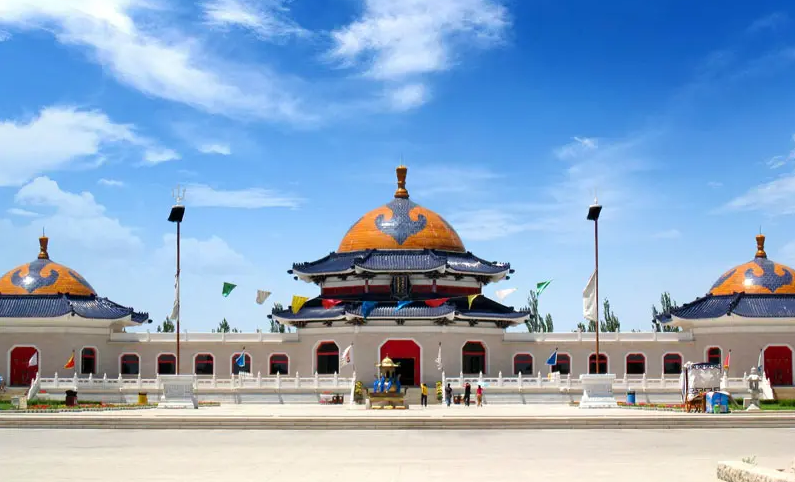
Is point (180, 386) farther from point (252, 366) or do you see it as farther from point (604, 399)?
point (604, 399)

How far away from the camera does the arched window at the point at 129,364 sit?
2452 inches

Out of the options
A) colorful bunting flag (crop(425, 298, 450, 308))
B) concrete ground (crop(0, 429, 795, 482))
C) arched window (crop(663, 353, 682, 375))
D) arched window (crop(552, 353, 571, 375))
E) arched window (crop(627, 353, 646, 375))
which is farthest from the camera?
arched window (crop(552, 353, 571, 375))

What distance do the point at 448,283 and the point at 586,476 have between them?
4308cm

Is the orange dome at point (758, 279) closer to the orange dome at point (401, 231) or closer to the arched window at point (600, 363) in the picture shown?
the arched window at point (600, 363)

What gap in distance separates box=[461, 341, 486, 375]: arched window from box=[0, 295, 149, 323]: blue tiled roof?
67.8 ft

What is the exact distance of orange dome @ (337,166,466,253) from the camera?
6469 centimetres

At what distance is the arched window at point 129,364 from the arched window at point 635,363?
29.1 meters

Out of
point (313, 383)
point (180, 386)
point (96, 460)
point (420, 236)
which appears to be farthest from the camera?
point (420, 236)

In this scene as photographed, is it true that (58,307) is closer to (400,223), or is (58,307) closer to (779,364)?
(400,223)

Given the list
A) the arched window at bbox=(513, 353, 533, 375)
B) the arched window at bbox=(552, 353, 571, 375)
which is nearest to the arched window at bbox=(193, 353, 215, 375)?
the arched window at bbox=(513, 353, 533, 375)

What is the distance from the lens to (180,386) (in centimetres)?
4728

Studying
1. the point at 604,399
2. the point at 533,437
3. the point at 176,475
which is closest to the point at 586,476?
the point at 176,475

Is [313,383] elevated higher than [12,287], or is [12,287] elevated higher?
[12,287]

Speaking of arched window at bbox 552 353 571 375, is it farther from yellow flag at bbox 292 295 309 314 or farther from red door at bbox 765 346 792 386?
yellow flag at bbox 292 295 309 314
